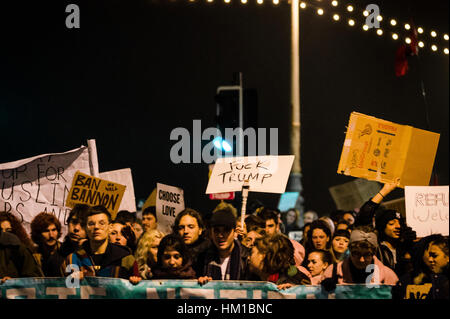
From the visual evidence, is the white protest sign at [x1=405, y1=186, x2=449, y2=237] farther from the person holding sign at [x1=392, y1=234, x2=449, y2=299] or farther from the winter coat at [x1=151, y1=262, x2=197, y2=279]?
the winter coat at [x1=151, y1=262, x2=197, y2=279]

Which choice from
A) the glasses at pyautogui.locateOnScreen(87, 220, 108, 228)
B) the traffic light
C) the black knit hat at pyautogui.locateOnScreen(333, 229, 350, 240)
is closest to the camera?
the glasses at pyautogui.locateOnScreen(87, 220, 108, 228)

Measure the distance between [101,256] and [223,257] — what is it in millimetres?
966

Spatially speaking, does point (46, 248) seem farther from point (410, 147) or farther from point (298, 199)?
point (298, 199)

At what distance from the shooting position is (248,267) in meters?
6.14

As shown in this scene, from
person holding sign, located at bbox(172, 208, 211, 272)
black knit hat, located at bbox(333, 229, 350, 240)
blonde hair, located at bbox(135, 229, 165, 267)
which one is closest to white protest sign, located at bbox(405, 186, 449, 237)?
black knit hat, located at bbox(333, 229, 350, 240)

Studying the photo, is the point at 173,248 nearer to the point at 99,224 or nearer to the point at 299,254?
the point at 99,224

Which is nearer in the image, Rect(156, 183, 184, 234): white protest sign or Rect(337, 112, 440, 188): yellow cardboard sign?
Rect(337, 112, 440, 188): yellow cardboard sign

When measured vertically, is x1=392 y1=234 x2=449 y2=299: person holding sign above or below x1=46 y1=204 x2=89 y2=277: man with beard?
below

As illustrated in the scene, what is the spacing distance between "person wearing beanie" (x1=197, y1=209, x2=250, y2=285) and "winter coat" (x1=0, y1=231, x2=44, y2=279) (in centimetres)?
131

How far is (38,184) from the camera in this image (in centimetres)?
833

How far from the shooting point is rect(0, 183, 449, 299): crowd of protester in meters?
5.94

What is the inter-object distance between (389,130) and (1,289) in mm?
3959

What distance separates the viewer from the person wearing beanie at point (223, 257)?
6.15 metres

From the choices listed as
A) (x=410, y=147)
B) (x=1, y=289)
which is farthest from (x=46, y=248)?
(x=410, y=147)
